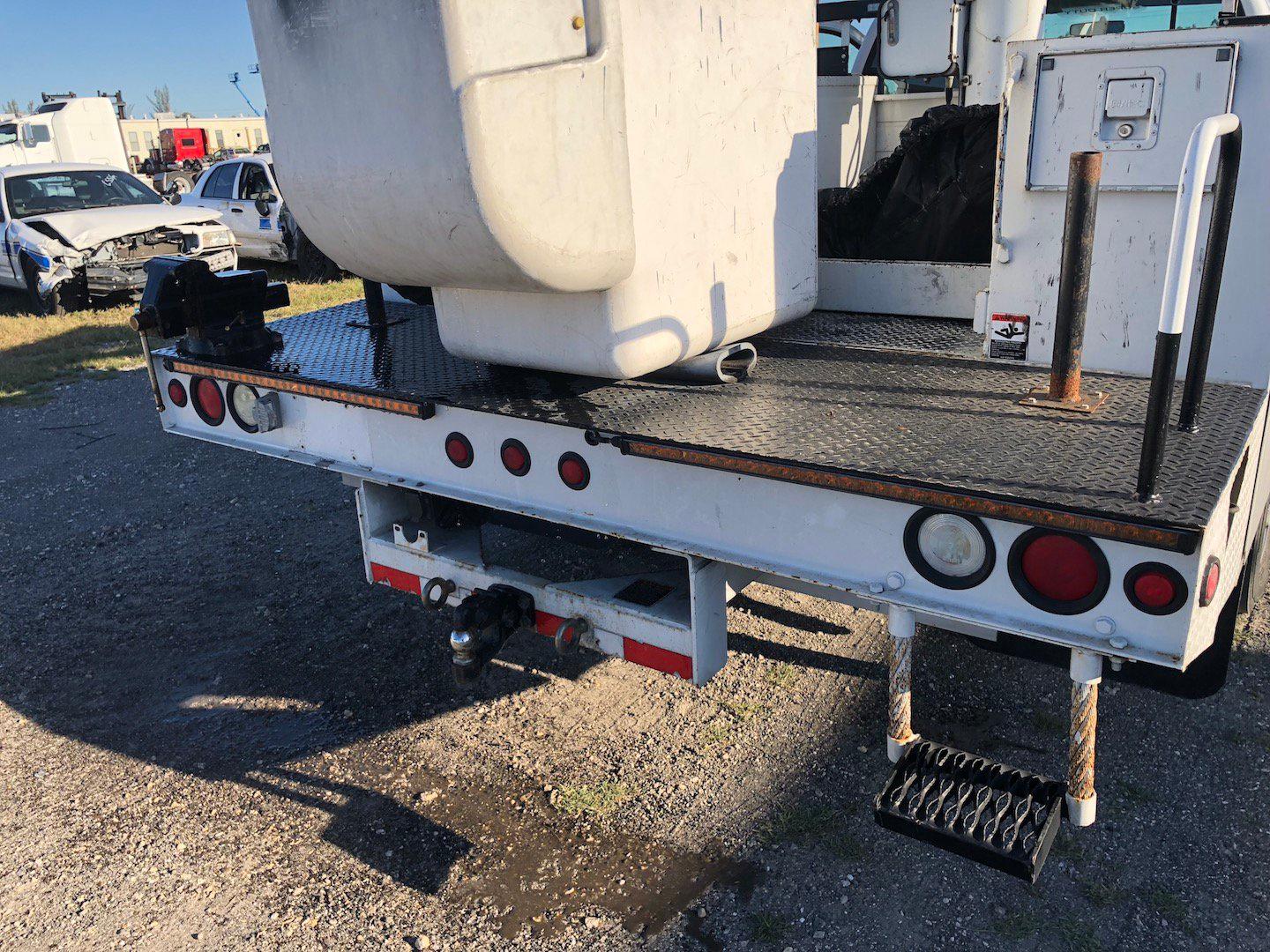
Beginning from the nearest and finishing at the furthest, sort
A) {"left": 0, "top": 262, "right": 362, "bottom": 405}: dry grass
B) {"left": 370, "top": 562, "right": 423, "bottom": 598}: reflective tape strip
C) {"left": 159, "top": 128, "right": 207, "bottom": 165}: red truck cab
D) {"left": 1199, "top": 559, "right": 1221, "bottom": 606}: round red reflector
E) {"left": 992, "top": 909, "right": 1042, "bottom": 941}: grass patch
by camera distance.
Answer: {"left": 1199, "top": 559, "right": 1221, "bottom": 606}: round red reflector, {"left": 992, "top": 909, "right": 1042, "bottom": 941}: grass patch, {"left": 370, "top": 562, "right": 423, "bottom": 598}: reflective tape strip, {"left": 0, "top": 262, "right": 362, "bottom": 405}: dry grass, {"left": 159, "top": 128, "right": 207, "bottom": 165}: red truck cab

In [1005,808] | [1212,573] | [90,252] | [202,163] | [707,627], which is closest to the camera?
[1212,573]

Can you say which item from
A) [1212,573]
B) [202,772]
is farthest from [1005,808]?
[202,772]

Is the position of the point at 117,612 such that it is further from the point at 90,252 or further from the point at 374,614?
the point at 90,252

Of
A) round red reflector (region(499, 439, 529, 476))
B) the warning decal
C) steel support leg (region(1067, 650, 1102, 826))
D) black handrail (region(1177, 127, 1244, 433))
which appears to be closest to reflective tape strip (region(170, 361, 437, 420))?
round red reflector (region(499, 439, 529, 476))

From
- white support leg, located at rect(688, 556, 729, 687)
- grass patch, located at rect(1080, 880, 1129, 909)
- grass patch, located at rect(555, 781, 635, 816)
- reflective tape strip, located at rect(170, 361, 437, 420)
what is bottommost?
grass patch, located at rect(1080, 880, 1129, 909)

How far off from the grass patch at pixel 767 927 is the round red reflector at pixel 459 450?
142 centimetres

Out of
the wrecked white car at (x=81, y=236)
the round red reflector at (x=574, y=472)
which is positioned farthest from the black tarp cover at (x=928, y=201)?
the wrecked white car at (x=81, y=236)

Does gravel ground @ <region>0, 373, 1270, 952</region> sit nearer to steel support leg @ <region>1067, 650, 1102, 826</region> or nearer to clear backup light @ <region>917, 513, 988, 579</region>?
steel support leg @ <region>1067, 650, 1102, 826</region>

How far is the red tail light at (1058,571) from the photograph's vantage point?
6.43 ft

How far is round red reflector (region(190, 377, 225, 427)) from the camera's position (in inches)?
139

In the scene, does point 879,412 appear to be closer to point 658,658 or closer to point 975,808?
point 658,658

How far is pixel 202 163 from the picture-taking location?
33.3 m

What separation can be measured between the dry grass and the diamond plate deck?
5919 mm

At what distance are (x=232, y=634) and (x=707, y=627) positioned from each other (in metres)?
2.33
